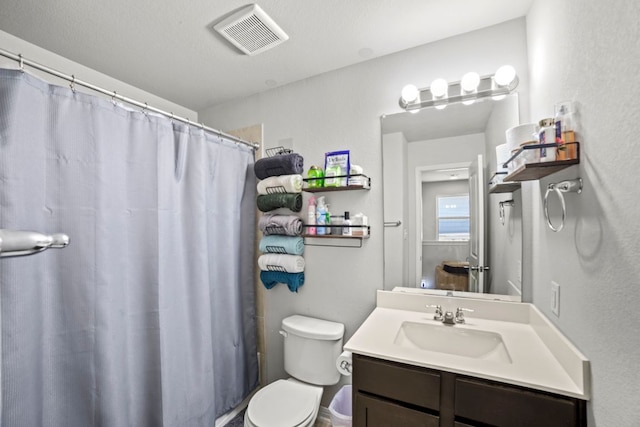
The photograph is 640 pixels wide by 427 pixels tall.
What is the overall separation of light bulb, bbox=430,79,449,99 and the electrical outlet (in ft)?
3.48

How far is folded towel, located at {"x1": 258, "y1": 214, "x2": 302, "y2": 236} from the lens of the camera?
6.11ft

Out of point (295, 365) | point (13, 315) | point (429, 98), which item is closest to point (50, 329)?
point (13, 315)

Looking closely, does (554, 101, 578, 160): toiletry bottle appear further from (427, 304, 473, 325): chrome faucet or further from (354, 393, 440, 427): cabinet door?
(354, 393, 440, 427): cabinet door

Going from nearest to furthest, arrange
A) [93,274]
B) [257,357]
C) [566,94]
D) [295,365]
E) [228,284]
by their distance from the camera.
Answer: [566,94], [93,274], [295,365], [228,284], [257,357]

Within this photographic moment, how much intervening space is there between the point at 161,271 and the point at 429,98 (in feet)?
5.87

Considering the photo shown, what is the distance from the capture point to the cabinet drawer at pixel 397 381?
1035 millimetres

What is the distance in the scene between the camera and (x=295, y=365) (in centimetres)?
180

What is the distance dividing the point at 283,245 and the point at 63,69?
1.74 meters

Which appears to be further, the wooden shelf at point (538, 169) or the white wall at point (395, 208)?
the white wall at point (395, 208)

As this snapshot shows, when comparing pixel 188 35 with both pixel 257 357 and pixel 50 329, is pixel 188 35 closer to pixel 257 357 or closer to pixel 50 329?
pixel 50 329

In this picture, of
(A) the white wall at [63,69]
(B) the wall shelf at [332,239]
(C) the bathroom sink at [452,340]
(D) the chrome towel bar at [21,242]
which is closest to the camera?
(D) the chrome towel bar at [21,242]

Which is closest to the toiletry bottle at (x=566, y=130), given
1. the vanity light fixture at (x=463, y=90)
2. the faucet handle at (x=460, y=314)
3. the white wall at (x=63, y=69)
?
the vanity light fixture at (x=463, y=90)

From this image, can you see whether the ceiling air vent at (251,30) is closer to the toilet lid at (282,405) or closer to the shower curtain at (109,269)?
the shower curtain at (109,269)

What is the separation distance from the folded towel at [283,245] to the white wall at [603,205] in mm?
1353
